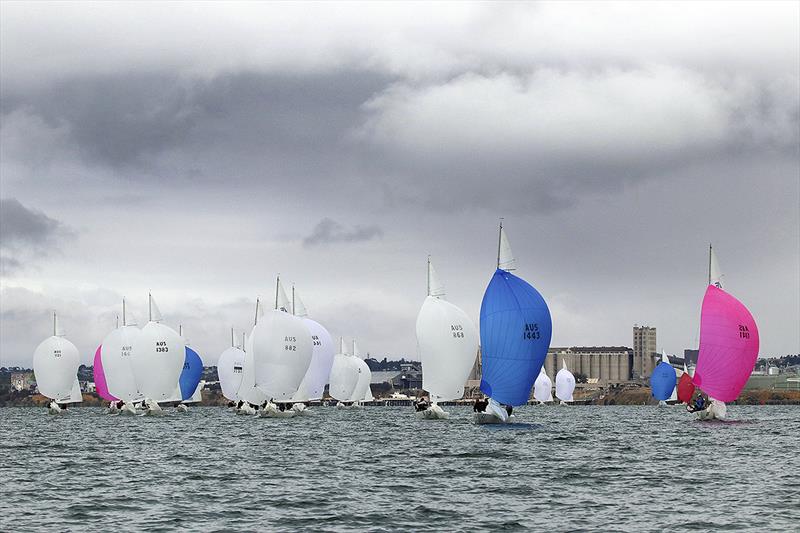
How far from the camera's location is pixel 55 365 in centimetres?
13700

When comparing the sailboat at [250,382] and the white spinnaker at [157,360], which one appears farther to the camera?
the white spinnaker at [157,360]

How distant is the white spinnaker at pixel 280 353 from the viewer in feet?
327

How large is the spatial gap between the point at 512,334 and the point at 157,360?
58.7 m

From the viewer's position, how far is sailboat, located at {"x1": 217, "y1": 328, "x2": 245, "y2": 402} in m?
143

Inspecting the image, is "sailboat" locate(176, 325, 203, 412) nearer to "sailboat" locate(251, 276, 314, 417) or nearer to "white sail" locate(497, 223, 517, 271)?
"sailboat" locate(251, 276, 314, 417)

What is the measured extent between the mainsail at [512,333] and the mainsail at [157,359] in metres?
55.8

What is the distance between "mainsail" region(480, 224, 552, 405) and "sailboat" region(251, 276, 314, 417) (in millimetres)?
31514

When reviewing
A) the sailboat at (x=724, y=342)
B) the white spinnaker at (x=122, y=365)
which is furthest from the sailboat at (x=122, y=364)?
the sailboat at (x=724, y=342)

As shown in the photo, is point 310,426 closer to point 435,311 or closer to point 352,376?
point 435,311

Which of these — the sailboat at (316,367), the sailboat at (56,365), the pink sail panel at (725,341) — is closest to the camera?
the pink sail panel at (725,341)


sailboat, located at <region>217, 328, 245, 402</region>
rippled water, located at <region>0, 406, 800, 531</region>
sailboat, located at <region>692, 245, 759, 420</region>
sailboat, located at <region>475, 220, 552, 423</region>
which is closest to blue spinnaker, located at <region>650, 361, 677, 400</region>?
sailboat, located at <region>217, 328, 245, 402</region>

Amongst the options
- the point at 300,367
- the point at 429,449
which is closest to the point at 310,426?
the point at 300,367

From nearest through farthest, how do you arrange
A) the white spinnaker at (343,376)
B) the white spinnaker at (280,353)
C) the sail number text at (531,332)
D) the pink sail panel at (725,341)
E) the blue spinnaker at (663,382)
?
1. the sail number text at (531,332)
2. the pink sail panel at (725,341)
3. the white spinnaker at (280,353)
4. the white spinnaker at (343,376)
5. the blue spinnaker at (663,382)

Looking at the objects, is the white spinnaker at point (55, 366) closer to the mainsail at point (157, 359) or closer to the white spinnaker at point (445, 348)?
the mainsail at point (157, 359)
